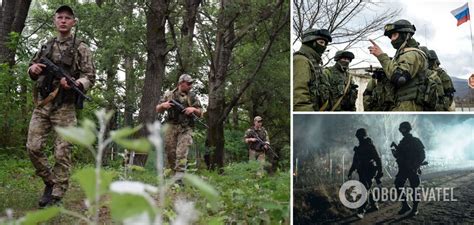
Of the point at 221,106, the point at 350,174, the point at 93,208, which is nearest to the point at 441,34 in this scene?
the point at 350,174

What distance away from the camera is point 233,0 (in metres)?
15.3

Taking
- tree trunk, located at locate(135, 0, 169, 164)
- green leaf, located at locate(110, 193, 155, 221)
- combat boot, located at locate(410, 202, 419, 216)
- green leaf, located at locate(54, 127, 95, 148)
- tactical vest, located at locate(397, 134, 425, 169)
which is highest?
tree trunk, located at locate(135, 0, 169, 164)

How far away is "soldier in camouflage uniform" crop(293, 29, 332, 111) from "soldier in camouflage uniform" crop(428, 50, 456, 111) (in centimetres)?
62

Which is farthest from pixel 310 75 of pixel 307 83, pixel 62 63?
pixel 62 63

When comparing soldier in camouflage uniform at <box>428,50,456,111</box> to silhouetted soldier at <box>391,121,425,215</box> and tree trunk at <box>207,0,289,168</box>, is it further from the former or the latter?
tree trunk at <box>207,0,289,168</box>

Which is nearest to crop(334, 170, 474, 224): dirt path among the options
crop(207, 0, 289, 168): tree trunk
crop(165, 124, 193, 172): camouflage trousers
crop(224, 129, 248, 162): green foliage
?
crop(165, 124, 193, 172): camouflage trousers

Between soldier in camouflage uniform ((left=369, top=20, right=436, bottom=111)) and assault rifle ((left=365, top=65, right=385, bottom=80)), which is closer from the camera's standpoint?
soldier in camouflage uniform ((left=369, top=20, right=436, bottom=111))

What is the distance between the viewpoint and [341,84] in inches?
168

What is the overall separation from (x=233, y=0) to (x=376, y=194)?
38.3 feet

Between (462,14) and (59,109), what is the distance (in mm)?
3272

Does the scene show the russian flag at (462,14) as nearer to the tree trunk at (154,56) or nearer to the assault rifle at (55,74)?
the assault rifle at (55,74)

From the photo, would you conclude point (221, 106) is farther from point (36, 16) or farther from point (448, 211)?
point (448, 211)

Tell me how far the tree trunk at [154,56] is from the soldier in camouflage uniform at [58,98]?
23.1ft

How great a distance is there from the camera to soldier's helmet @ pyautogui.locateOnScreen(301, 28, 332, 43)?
416cm
